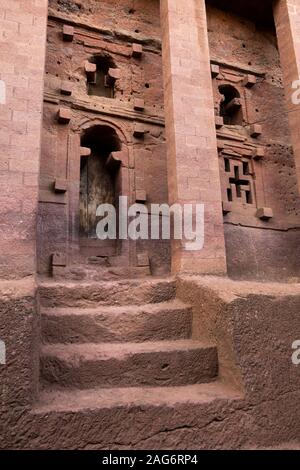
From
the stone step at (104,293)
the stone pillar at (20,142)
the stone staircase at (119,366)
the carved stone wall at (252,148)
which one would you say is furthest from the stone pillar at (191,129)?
the carved stone wall at (252,148)

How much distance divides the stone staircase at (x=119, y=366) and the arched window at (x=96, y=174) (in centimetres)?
262

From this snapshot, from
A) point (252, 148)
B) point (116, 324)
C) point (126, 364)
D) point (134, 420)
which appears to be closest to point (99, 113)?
point (252, 148)

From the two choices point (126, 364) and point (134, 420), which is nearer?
point (134, 420)

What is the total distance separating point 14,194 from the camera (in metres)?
3.84

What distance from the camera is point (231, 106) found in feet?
25.5

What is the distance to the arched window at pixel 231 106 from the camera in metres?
7.72

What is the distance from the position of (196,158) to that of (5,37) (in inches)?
110

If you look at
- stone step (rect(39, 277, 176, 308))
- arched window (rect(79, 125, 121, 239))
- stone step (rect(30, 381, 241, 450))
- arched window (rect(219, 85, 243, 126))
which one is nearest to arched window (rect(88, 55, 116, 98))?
arched window (rect(79, 125, 121, 239))

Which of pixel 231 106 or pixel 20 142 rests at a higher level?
pixel 231 106

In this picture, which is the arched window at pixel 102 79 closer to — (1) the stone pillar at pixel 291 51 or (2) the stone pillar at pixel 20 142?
(2) the stone pillar at pixel 20 142

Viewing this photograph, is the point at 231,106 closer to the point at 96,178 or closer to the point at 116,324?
the point at 96,178

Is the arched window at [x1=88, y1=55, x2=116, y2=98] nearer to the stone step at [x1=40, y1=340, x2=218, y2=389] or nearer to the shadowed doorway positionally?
the shadowed doorway

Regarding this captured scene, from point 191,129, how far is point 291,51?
271cm

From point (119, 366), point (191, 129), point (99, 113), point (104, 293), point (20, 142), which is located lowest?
point (119, 366)
